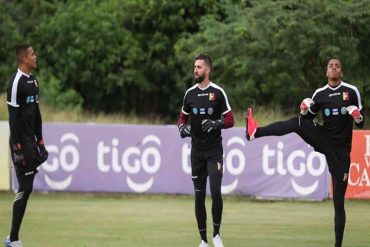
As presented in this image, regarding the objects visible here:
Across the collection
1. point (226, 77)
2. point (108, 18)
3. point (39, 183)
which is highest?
point (108, 18)

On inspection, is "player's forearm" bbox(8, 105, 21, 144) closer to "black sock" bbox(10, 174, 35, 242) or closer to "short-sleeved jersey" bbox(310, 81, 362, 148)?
"black sock" bbox(10, 174, 35, 242)

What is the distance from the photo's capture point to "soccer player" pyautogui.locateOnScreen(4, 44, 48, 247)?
11758mm

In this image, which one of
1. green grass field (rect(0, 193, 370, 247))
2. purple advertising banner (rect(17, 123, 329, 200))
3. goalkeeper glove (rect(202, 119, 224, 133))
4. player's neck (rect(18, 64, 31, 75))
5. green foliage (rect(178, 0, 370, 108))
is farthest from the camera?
green foliage (rect(178, 0, 370, 108))

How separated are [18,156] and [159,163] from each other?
8948mm

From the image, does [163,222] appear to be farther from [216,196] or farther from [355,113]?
[355,113]

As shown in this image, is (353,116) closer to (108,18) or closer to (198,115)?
(198,115)

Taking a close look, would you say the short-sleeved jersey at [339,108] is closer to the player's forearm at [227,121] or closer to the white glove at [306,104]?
the white glove at [306,104]

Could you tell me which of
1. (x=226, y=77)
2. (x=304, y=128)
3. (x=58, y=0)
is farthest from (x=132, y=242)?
Answer: (x=58, y=0)

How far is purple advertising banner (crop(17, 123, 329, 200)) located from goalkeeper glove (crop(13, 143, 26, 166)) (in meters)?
8.71

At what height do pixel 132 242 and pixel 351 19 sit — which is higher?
pixel 351 19

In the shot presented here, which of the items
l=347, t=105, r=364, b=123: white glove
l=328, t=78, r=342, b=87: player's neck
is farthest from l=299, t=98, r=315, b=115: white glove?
l=347, t=105, r=364, b=123: white glove

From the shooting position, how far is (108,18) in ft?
116

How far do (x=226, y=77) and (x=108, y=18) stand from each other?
23.2 feet

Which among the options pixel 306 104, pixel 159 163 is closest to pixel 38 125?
pixel 306 104
